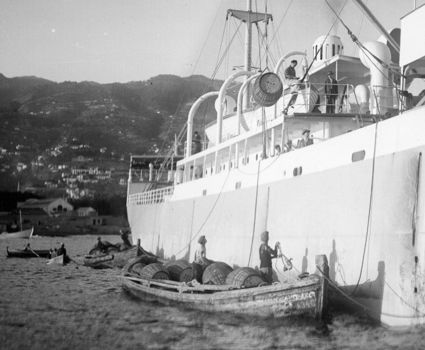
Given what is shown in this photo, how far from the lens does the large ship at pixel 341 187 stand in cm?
1209

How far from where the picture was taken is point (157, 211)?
35.0 m

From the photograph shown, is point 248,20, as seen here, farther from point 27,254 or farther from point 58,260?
point 27,254

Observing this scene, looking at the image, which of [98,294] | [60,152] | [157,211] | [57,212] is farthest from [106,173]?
[98,294]

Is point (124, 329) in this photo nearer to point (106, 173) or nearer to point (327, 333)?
point (327, 333)

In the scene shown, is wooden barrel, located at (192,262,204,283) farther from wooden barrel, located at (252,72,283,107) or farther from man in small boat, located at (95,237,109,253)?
man in small boat, located at (95,237,109,253)

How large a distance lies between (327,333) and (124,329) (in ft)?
16.4

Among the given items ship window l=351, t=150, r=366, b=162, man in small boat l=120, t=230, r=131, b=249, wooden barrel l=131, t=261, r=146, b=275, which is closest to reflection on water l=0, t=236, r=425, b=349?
wooden barrel l=131, t=261, r=146, b=275

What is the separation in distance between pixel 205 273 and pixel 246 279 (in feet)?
8.09

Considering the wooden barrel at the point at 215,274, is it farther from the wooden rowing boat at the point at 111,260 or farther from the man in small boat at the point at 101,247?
the man in small boat at the point at 101,247

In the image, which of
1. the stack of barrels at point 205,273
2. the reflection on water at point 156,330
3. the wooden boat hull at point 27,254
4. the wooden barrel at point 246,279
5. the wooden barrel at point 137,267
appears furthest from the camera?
the wooden boat hull at point 27,254

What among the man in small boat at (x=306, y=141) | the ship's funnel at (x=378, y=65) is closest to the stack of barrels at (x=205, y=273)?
the man in small boat at (x=306, y=141)

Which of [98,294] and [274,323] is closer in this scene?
[274,323]

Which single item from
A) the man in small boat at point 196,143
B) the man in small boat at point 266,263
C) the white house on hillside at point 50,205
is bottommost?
the white house on hillside at point 50,205

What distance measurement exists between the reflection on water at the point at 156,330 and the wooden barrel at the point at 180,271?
5.28 ft
